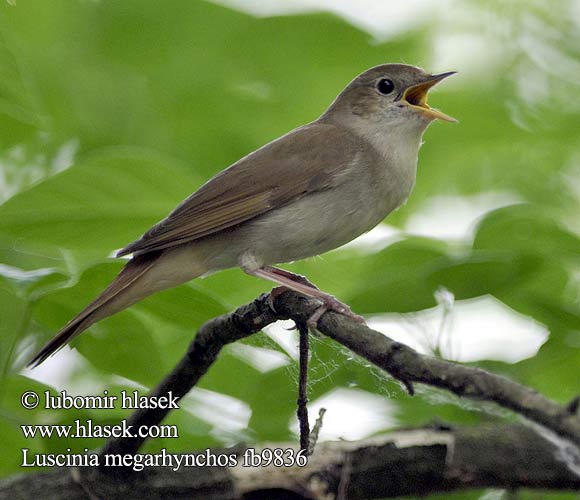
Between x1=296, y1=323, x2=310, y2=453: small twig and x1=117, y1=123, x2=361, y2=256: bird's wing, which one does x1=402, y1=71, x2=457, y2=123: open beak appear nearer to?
x1=117, y1=123, x2=361, y2=256: bird's wing

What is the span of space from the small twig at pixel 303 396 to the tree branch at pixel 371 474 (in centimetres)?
14

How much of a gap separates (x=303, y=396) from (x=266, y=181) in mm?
1476

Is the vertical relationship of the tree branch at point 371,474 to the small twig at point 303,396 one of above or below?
below

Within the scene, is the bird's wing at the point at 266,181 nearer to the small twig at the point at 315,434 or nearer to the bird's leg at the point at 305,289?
the bird's leg at the point at 305,289

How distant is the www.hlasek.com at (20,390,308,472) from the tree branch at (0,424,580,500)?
0.02 meters

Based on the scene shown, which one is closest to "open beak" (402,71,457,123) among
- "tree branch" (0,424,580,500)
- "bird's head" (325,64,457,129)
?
"bird's head" (325,64,457,129)

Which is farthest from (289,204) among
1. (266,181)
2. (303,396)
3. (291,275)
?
(303,396)

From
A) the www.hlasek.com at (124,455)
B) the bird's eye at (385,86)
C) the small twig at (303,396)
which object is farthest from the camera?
the bird's eye at (385,86)

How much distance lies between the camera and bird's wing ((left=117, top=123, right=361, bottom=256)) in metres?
3.71

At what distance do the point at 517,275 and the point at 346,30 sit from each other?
187 cm

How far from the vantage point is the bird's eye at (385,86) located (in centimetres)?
456

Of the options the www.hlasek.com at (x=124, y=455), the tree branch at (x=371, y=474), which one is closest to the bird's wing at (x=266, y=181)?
the www.hlasek.com at (x=124, y=455)

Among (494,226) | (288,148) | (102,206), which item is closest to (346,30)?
(288,148)

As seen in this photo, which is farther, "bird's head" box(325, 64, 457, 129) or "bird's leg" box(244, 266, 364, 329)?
"bird's head" box(325, 64, 457, 129)
